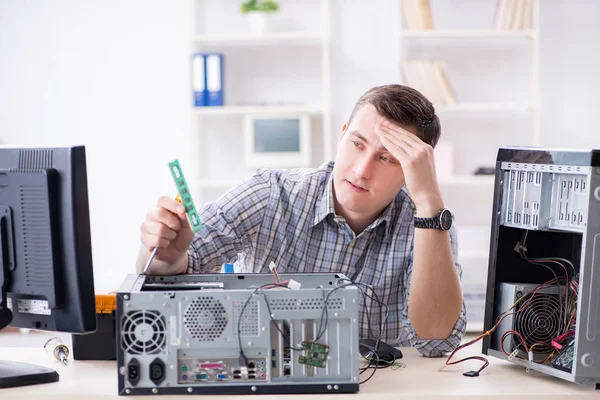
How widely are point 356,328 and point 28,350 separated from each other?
0.80 m

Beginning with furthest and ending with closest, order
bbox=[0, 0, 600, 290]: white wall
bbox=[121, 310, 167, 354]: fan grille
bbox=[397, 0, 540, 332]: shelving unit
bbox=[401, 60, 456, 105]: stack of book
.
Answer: bbox=[0, 0, 600, 290]: white wall
bbox=[397, 0, 540, 332]: shelving unit
bbox=[401, 60, 456, 105]: stack of book
bbox=[121, 310, 167, 354]: fan grille

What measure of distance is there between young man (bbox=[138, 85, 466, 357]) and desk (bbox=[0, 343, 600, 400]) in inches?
5.9

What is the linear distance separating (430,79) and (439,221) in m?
2.30

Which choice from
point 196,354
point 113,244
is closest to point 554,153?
point 196,354

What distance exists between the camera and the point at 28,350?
163 centimetres

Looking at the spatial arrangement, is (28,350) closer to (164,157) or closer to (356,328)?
(356,328)

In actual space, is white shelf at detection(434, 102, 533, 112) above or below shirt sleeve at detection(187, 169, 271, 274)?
above

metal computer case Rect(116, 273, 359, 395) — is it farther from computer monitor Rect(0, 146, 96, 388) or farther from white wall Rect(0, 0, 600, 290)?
white wall Rect(0, 0, 600, 290)

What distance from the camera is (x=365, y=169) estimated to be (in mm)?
1717

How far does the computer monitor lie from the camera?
135 cm

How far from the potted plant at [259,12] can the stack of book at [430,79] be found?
0.75 metres

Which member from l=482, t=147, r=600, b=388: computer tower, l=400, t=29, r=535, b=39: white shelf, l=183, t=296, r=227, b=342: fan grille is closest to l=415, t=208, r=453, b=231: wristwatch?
l=482, t=147, r=600, b=388: computer tower

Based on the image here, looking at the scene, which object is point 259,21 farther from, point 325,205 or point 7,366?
point 7,366

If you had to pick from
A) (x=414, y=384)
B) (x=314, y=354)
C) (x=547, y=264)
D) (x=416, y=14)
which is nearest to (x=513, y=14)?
(x=416, y=14)
